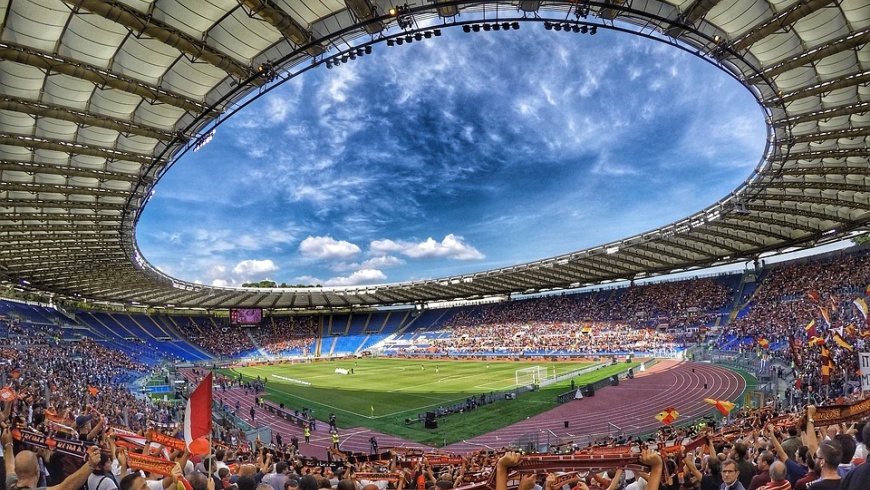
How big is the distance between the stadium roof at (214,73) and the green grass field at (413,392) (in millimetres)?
16431

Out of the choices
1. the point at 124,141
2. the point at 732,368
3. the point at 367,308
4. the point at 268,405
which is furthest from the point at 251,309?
the point at 732,368

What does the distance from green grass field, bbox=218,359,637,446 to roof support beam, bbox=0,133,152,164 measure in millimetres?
16950

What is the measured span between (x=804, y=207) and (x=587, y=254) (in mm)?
16643

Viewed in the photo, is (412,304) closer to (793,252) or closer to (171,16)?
(793,252)

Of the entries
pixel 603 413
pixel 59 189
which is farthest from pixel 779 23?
pixel 59 189

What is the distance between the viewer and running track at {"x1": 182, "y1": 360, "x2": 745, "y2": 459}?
23.3 metres

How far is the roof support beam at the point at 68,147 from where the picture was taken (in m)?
16.5

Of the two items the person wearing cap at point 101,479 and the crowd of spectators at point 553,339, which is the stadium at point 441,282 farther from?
the person wearing cap at point 101,479

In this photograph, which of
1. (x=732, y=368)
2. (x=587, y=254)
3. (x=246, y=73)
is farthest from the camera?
(x=587, y=254)

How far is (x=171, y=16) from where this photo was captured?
12.5 m

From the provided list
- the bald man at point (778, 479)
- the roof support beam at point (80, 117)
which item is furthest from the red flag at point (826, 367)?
the roof support beam at point (80, 117)

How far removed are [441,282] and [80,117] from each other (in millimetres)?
47394

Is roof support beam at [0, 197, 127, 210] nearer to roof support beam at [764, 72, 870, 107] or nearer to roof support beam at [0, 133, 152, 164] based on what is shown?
roof support beam at [0, 133, 152, 164]

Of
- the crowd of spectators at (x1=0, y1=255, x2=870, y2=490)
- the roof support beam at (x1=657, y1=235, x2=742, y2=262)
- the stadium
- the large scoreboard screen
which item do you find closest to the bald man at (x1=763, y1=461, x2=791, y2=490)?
the crowd of spectators at (x1=0, y1=255, x2=870, y2=490)
